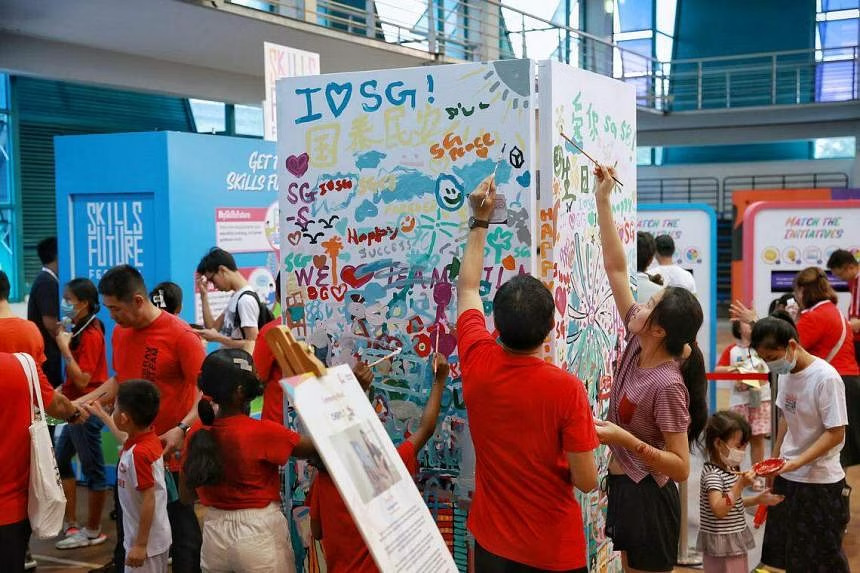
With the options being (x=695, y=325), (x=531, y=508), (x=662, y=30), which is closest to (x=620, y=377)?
(x=695, y=325)

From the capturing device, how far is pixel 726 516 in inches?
144

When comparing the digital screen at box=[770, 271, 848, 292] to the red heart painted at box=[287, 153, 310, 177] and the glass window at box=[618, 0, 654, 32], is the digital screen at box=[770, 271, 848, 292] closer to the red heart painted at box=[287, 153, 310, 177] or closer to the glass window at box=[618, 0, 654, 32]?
the red heart painted at box=[287, 153, 310, 177]

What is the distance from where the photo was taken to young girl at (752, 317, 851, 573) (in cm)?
375

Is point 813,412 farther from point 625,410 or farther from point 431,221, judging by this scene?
point 431,221

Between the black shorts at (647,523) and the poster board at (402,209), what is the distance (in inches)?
24.9

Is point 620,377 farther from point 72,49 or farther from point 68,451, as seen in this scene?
point 72,49

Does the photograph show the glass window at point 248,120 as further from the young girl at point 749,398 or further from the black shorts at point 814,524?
the black shorts at point 814,524

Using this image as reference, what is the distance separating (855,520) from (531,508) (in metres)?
4.06

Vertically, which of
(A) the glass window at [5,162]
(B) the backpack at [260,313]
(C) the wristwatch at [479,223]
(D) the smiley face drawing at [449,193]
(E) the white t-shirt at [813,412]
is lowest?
(E) the white t-shirt at [813,412]

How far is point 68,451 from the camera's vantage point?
5762mm

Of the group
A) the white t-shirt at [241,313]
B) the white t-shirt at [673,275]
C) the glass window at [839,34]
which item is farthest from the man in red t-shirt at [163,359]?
the glass window at [839,34]

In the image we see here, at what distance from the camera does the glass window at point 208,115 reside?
12484mm

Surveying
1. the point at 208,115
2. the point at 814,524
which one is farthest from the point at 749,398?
the point at 208,115

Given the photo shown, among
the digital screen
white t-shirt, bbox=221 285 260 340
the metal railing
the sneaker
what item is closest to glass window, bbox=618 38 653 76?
the metal railing
